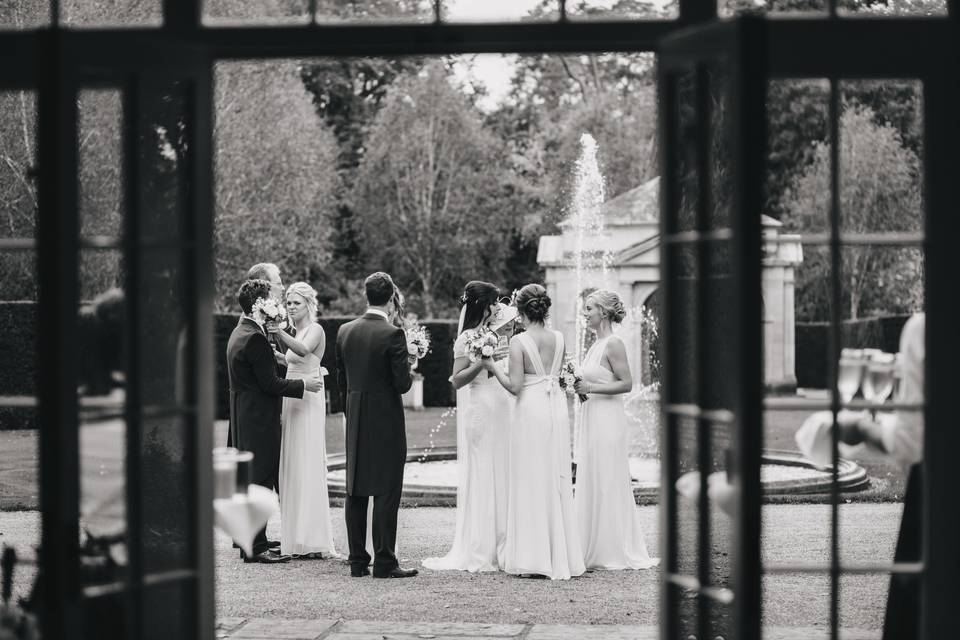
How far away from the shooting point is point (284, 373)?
9.25m

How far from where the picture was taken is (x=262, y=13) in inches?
176

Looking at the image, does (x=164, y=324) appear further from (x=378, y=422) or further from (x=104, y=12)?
(x=104, y=12)

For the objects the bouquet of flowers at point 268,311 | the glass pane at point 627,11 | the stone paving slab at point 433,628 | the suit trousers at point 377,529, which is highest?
the glass pane at point 627,11

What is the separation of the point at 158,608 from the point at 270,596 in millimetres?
3574

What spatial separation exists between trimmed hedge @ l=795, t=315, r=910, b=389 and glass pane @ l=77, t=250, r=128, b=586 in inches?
532

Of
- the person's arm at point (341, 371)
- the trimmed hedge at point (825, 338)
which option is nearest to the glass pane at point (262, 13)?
the person's arm at point (341, 371)

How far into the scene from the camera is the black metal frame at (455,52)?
140 inches

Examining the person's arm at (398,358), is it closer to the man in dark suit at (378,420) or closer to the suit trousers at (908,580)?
Result: the man in dark suit at (378,420)

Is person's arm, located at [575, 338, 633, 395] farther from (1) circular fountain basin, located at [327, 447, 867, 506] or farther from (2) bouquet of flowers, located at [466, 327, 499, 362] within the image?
(1) circular fountain basin, located at [327, 447, 867, 506]

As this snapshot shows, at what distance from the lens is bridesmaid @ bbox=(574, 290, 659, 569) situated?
849cm

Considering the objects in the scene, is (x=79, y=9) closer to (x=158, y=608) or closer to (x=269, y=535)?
(x=269, y=535)

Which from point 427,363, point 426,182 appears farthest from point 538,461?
point 426,182

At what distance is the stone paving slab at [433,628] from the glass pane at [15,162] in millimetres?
7322

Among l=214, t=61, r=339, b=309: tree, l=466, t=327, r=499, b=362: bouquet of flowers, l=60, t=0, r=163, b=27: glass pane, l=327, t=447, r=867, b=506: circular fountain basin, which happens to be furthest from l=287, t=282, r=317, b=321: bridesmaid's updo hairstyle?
l=214, t=61, r=339, b=309: tree
